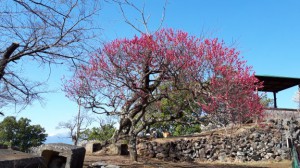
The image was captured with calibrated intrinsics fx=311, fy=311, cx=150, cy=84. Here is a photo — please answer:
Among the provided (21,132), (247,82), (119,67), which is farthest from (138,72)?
(21,132)

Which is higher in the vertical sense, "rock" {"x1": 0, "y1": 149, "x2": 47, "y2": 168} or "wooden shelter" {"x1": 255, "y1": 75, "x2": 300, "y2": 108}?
"wooden shelter" {"x1": 255, "y1": 75, "x2": 300, "y2": 108}

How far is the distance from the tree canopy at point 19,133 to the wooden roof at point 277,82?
28.8 metres

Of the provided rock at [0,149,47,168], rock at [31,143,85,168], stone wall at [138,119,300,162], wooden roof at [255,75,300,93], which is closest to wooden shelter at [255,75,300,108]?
wooden roof at [255,75,300,93]

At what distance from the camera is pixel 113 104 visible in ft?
48.7

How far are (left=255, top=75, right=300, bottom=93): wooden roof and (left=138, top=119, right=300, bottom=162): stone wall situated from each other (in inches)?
126

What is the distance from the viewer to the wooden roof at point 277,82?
893 inches

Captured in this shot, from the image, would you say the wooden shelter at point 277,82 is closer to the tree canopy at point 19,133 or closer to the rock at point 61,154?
the rock at point 61,154

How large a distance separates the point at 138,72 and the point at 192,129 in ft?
57.4

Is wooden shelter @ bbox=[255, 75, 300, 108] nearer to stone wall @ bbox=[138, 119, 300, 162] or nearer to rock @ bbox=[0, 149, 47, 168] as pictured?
stone wall @ bbox=[138, 119, 300, 162]

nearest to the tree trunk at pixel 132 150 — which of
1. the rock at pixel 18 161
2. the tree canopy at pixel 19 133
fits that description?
the rock at pixel 18 161

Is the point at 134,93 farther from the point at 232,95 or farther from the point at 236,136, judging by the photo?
the point at 236,136

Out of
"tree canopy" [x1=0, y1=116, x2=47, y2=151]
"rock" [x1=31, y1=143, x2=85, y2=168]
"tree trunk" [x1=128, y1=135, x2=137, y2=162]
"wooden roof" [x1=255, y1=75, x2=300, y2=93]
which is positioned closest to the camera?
"rock" [x1=31, y1=143, x2=85, y2=168]

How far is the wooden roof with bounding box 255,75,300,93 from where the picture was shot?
22.7 meters

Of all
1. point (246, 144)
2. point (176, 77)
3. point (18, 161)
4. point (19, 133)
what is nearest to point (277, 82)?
point (246, 144)
